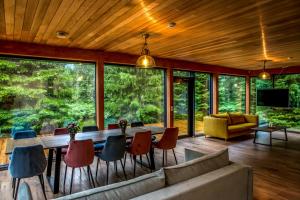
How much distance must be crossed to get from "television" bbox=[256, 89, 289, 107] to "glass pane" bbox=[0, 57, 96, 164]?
7060mm

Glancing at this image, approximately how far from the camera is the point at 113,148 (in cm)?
345

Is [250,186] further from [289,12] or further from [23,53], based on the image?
[23,53]

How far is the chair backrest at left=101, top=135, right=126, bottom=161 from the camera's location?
11.1 ft

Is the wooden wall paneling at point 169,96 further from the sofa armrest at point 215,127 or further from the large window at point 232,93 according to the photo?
the large window at point 232,93

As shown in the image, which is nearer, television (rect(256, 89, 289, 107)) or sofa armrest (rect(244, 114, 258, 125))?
sofa armrest (rect(244, 114, 258, 125))

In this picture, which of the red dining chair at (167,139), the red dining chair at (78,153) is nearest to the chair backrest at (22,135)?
the red dining chair at (78,153)

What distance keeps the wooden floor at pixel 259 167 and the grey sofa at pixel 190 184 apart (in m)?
1.14

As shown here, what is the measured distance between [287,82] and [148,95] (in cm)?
581

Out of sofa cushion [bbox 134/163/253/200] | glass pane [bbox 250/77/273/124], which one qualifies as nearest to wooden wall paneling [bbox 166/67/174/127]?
sofa cushion [bbox 134/163/253/200]

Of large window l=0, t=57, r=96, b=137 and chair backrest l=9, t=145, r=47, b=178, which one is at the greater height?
large window l=0, t=57, r=96, b=137

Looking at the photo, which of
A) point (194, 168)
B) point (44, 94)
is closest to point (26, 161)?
point (194, 168)

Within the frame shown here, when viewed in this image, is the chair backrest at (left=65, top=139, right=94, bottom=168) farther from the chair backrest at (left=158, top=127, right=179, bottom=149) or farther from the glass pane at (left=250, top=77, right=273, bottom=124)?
the glass pane at (left=250, top=77, right=273, bottom=124)

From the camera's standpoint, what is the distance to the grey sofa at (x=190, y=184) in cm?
154

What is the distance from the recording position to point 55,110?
498 cm
